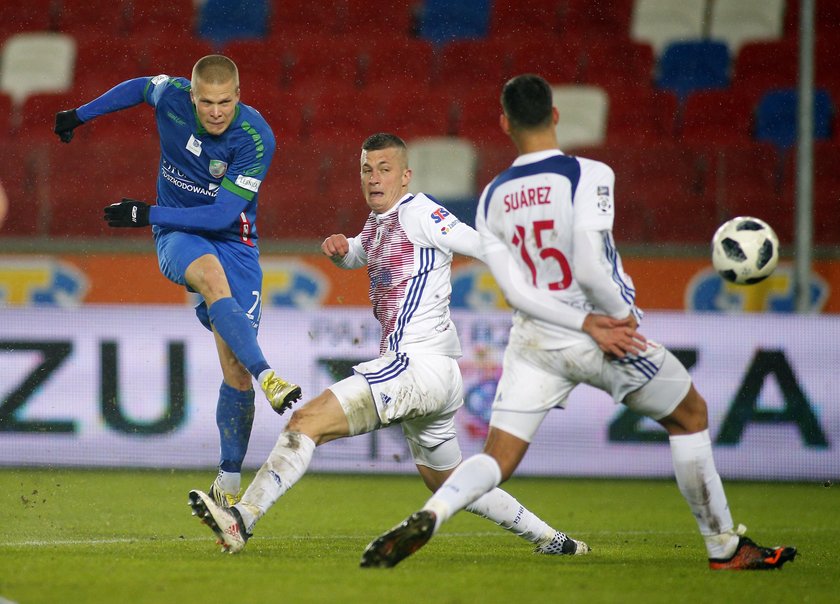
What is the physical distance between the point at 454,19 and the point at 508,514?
413 inches

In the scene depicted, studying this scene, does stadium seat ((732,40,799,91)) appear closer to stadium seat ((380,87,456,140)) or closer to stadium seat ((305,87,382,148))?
stadium seat ((380,87,456,140))

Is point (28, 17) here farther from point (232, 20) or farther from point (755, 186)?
point (755, 186)

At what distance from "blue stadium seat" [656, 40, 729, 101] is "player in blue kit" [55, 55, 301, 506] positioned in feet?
27.8

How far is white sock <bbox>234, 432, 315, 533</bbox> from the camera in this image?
5336 millimetres

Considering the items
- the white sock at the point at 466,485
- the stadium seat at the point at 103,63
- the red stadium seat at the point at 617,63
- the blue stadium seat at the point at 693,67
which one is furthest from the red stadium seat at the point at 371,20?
the white sock at the point at 466,485

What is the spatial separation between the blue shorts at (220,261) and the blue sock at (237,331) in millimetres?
279

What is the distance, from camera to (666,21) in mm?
14898

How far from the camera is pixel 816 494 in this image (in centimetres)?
922

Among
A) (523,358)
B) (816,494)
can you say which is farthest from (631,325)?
(816,494)

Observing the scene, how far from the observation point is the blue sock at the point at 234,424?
639 centimetres

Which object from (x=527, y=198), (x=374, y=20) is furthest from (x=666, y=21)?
(x=527, y=198)

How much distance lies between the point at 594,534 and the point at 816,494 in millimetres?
2916

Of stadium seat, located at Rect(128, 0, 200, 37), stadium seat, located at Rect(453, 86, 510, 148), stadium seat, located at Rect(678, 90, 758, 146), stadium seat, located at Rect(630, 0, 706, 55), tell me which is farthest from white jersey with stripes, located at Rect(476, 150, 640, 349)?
stadium seat, located at Rect(128, 0, 200, 37)

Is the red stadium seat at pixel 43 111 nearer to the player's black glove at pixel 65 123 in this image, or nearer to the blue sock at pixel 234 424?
the player's black glove at pixel 65 123
